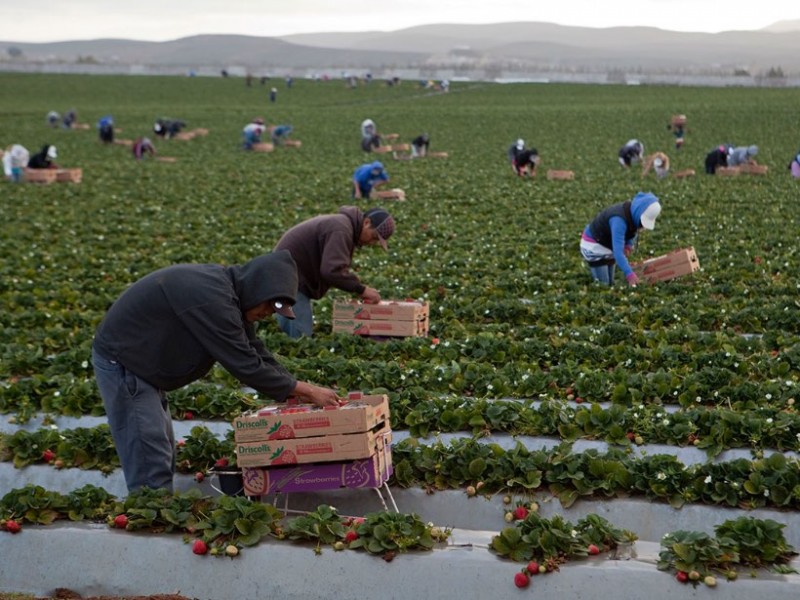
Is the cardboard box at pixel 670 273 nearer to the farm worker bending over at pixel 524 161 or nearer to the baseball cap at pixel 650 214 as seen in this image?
the baseball cap at pixel 650 214

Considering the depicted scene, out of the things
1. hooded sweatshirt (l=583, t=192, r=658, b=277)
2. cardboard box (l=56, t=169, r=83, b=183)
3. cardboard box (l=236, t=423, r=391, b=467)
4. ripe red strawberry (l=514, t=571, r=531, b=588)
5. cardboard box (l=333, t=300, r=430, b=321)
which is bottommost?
cardboard box (l=56, t=169, r=83, b=183)

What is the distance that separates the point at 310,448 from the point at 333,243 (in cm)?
333

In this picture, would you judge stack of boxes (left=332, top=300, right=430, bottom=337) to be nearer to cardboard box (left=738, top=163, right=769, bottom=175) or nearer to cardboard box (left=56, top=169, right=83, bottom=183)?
cardboard box (left=738, top=163, right=769, bottom=175)

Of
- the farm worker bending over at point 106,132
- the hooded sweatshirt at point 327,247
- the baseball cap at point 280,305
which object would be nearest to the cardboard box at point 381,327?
the hooded sweatshirt at point 327,247

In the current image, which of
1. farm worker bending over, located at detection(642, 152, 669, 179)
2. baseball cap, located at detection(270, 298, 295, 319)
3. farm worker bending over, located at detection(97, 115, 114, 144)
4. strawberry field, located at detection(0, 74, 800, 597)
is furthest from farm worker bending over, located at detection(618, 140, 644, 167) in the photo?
baseball cap, located at detection(270, 298, 295, 319)

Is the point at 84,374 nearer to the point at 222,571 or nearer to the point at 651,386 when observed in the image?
the point at 222,571

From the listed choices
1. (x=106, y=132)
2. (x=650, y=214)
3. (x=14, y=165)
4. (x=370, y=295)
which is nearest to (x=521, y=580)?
(x=370, y=295)

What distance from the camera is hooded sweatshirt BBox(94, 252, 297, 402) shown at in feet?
20.2

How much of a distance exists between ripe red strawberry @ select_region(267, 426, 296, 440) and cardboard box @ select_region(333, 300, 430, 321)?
14.2 feet

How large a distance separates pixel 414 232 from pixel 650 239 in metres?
4.34

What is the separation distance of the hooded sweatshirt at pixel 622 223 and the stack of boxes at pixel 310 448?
6.14m

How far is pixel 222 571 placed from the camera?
5969 millimetres

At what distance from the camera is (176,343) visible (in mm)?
6305

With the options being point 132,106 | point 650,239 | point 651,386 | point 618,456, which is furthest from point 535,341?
point 132,106
